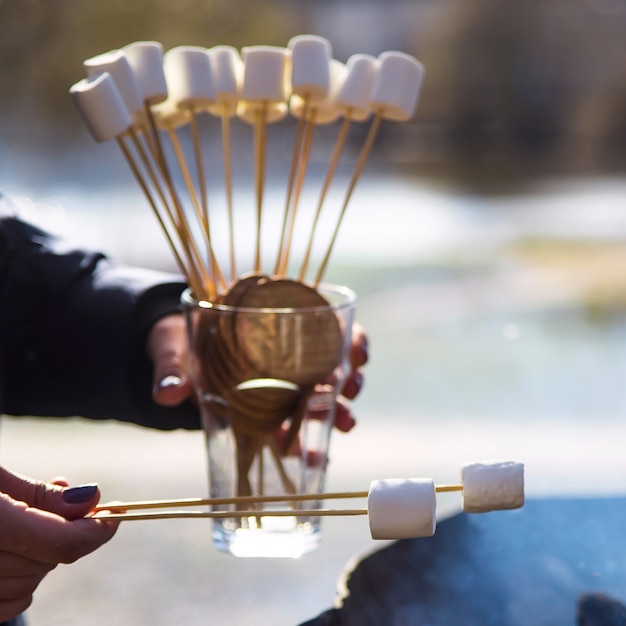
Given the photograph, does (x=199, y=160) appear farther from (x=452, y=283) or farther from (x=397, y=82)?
(x=452, y=283)

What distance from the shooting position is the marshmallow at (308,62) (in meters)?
0.35

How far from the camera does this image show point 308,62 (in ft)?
1.14

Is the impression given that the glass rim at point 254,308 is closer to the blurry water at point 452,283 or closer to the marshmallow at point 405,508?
the marshmallow at point 405,508

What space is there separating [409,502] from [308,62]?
0.18 m

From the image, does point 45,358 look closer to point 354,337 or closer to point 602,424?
point 354,337

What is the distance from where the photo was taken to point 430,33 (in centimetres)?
280

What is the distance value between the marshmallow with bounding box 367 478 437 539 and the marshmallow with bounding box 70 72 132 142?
15 cm

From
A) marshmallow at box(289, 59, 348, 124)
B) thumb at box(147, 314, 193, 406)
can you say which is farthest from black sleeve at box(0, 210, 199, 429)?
marshmallow at box(289, 59, 348, 124)

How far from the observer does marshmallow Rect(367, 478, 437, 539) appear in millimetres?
252

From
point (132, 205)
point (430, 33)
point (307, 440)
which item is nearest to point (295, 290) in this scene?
point (307, 440)

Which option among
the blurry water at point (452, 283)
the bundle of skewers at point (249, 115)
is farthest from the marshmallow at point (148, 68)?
the blurry water at point (452, 283)

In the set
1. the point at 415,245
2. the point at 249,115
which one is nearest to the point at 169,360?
the point at 249,115

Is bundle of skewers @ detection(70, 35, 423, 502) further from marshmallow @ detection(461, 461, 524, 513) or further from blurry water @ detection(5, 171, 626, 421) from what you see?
blurry water @ detection(5, 171, 626, 421)

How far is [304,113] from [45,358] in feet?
0.64
